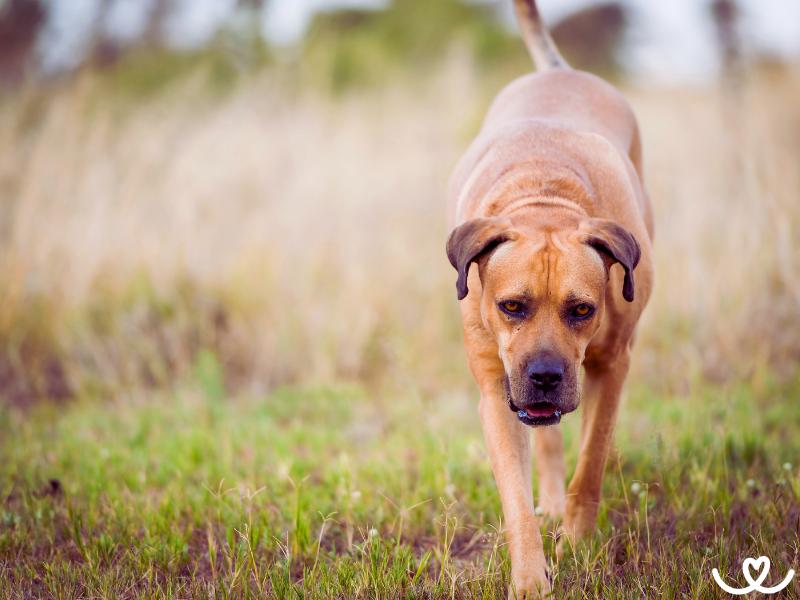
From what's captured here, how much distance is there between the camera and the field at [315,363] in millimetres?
3096

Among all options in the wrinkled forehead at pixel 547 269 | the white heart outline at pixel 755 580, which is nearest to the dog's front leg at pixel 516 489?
the wrinkled forehead at pixel 547 269

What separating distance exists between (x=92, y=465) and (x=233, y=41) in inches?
347

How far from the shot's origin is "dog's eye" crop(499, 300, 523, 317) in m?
2.97

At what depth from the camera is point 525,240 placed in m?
3.06

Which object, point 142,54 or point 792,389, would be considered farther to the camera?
point 142,54

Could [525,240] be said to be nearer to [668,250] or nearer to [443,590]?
[443,590]

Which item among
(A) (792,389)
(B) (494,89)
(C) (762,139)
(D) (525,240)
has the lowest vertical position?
(A) (792,389)

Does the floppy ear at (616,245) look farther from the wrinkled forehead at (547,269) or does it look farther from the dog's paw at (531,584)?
the dog's paw at (531,584)

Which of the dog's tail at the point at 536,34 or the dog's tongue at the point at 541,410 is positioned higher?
the dog's tail at the point at 536,34

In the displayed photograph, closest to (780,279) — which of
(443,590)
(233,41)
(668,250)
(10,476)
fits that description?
(668,250)

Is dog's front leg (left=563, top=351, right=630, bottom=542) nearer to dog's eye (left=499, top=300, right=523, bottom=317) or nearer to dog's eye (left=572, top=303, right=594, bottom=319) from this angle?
dog's eye (left=572, top=303, right=594, bottom=319)

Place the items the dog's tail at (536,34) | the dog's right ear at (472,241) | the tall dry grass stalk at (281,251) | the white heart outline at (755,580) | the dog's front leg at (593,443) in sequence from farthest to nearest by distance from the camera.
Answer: the tall dry grass stalk at (281,251), the dog's tail at (536,34), the dog's front leg at (593,443), the dog's right ear at (472,241), the white heart outline at (755,580)

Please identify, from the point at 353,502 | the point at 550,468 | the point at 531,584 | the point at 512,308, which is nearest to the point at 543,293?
the point at 512,308

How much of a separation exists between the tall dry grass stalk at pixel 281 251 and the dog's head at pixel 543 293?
239 cm
